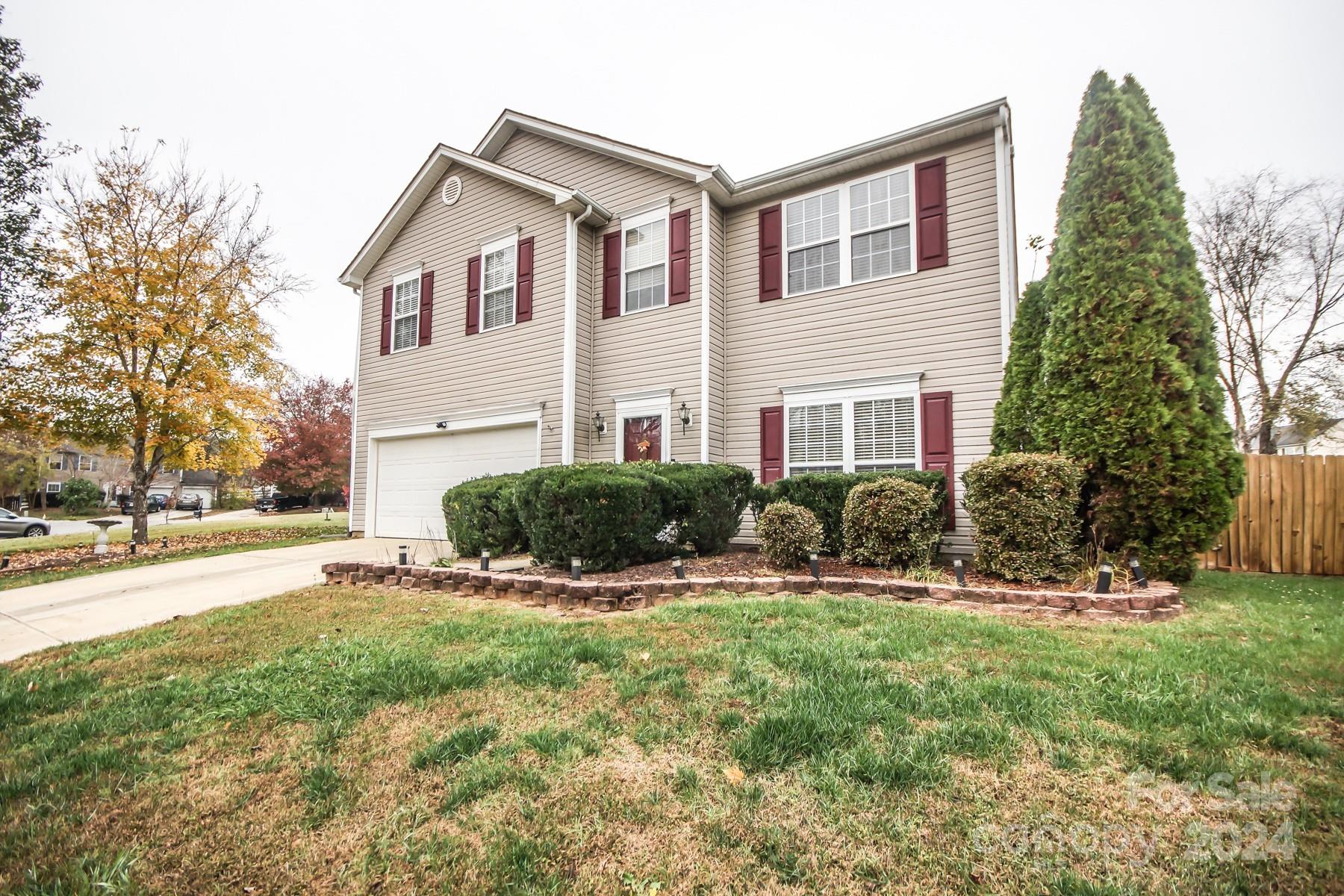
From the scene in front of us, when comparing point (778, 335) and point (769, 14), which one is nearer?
point (778, 335)

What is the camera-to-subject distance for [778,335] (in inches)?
343

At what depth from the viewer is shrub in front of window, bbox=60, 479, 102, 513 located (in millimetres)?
29312

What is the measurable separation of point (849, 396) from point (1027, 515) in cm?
324

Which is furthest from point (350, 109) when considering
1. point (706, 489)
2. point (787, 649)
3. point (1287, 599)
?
point (1287, 599)

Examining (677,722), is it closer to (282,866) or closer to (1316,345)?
(282,866)

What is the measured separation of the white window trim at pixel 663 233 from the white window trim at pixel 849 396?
8.47ft

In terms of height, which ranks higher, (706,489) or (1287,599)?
(706,489)

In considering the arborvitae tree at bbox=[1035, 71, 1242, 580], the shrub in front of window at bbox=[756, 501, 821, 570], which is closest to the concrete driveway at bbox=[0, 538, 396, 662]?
the shrub in front of window at bbox=[756, 501, 821, 570]

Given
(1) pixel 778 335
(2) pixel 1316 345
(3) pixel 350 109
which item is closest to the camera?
(1) pixel 778 335

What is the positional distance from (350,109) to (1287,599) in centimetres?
1791

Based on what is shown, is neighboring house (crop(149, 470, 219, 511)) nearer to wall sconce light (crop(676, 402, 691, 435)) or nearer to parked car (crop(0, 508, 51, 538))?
parked car (crop(0, 508, 51, 538))

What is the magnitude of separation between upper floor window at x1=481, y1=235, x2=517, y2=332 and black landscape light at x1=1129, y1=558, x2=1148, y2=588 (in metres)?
9.27

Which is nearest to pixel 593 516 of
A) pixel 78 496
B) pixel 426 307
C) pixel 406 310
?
pixel 426 307

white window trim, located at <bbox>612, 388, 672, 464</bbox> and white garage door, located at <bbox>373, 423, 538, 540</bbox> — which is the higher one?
white window trim, located at <bbox>612, 388, 672, 464</bbox>
